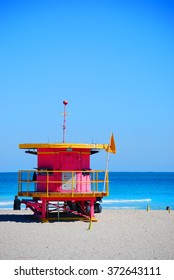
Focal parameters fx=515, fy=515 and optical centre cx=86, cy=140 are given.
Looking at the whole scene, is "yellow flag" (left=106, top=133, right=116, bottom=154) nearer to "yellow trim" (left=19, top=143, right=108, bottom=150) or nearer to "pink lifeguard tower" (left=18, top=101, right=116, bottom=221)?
"pink lifeguard tower" (left=18, top=101, right=116, bottom=221)

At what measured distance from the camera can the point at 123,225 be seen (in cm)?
2333

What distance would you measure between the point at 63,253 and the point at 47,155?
9.44 m

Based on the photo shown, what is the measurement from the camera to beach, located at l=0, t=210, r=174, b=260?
50.9 ft

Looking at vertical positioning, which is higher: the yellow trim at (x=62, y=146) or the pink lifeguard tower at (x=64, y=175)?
the yellow trim at (x=62, y=146)

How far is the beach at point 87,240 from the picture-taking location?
1551 cm

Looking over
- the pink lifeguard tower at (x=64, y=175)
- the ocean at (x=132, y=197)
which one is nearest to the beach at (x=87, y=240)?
the pink lifeguard tower at (x=64, y=175)

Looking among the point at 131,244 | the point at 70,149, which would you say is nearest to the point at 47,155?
the point at 70,149

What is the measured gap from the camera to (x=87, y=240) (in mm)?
18406

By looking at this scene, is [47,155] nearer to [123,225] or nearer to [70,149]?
Answer: [70,149]

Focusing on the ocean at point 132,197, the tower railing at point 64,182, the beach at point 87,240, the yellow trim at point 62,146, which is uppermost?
the yellow trim at point 62,146

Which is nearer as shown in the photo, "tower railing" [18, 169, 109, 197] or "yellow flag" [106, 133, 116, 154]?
"tower railing" [18, 169, 109, 197]

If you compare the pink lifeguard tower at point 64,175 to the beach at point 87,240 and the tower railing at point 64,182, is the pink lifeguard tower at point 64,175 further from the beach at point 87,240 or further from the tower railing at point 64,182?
the beach at point 87,240

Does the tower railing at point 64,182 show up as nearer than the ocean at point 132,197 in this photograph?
Yes

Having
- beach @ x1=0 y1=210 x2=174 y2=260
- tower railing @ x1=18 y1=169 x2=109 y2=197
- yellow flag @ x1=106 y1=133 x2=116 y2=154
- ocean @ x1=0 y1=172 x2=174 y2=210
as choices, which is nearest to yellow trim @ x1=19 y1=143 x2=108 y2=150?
yellow flag @ x1=106 y1=133 x2=116 y2=154
